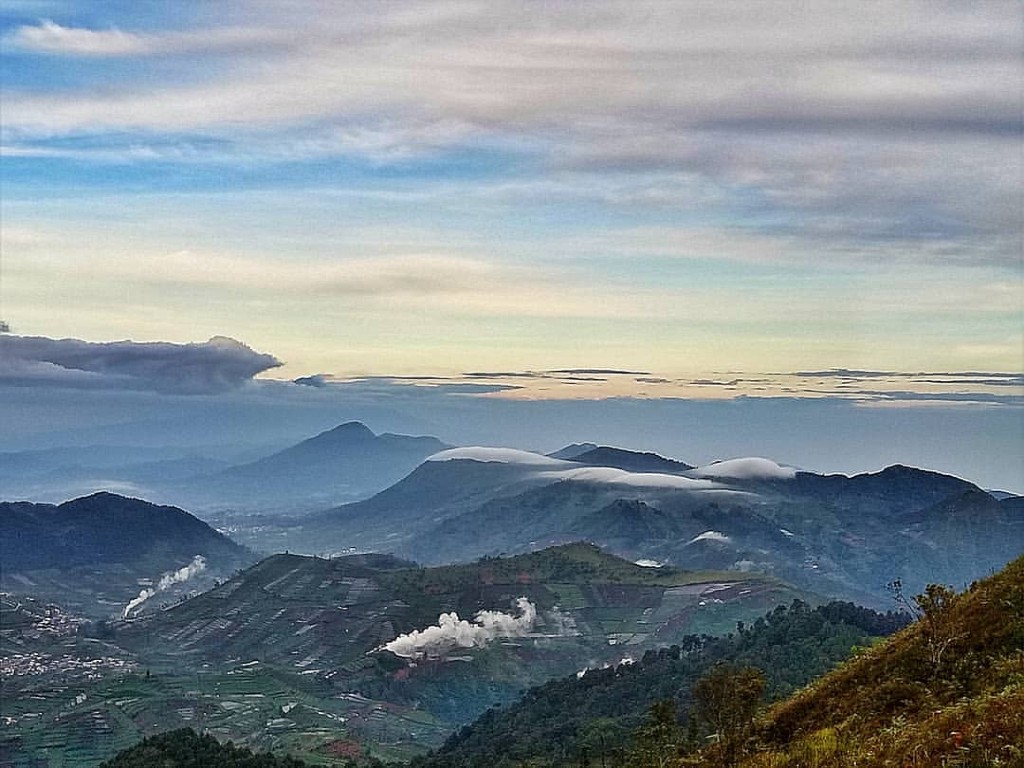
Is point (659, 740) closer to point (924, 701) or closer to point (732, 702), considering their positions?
point (732, 702)

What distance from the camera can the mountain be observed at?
993 inches

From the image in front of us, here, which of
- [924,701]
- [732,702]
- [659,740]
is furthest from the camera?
[659,740]

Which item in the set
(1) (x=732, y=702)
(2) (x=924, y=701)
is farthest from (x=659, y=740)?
(2) (x=924, y=701)

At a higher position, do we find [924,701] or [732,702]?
[924,701]

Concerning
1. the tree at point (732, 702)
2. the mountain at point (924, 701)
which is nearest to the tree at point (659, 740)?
the tree at point (732, 702)

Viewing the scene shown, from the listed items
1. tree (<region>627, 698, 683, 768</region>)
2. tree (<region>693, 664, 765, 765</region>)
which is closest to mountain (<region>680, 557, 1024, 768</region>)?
tree (<region>693, 664, 765, 765</region>)

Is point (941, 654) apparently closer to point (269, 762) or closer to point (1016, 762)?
point (1016, 762)

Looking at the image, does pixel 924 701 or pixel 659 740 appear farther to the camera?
pixel 659 740

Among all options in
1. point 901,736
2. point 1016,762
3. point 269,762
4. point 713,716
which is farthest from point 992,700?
point 269,762

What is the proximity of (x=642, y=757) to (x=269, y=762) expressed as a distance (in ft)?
481

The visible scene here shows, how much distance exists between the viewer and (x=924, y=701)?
108 feet

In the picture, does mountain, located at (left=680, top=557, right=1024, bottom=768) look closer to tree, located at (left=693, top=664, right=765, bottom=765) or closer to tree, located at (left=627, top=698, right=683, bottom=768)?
tree, located at (left=693, top=664, right=765, bottom=765)

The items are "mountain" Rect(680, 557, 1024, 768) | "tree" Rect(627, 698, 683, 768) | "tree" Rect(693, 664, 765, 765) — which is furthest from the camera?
"tree" Rect(627, 698, 683, 768)

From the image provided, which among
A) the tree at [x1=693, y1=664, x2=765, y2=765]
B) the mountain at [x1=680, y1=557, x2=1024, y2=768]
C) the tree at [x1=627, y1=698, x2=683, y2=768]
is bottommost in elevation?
the tree at [x1=627, y1=698, x2=683, y2=768]
